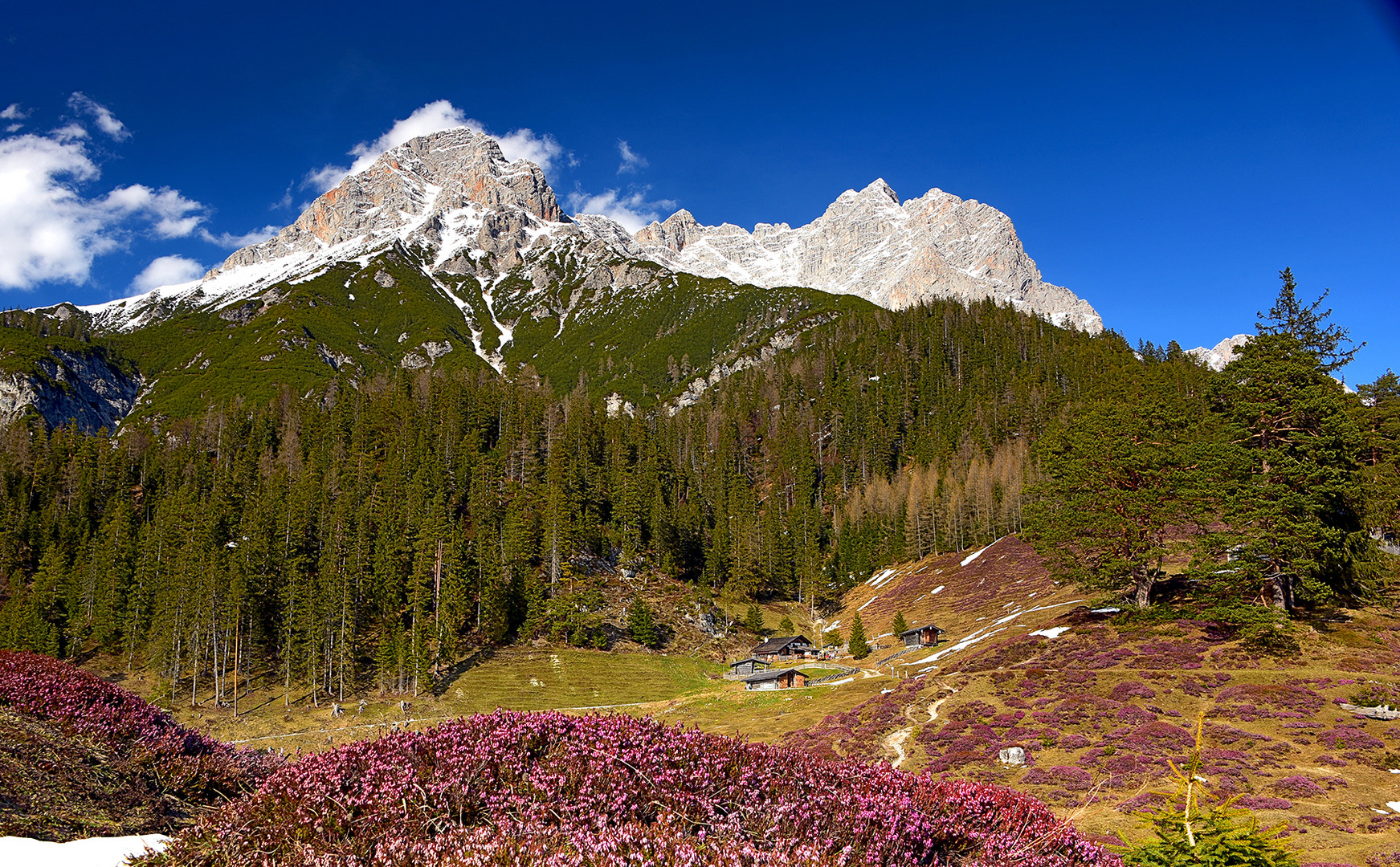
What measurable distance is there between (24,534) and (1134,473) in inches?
5399

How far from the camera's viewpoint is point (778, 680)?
204 ft

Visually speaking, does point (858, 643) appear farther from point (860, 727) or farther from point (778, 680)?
point (860, 727)

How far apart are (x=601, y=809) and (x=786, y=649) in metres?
72.8

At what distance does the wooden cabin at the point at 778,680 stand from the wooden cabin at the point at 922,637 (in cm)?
1270

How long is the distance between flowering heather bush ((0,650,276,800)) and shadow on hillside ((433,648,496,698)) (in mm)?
60324

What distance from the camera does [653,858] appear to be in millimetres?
5078

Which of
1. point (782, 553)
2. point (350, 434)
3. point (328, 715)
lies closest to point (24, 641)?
point (328, 715)

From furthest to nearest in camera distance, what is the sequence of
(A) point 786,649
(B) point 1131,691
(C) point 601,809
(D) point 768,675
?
1. (A) point 786,649
2. (D) point 768,675
3. (B) point 1131,691
4. (C) point 601,809

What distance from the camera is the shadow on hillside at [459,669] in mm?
63875

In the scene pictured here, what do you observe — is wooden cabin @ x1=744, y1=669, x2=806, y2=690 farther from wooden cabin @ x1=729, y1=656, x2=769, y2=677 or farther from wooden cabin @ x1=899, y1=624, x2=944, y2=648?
wooden cabin @ x1=899, y1=624, x2=944, y2=648

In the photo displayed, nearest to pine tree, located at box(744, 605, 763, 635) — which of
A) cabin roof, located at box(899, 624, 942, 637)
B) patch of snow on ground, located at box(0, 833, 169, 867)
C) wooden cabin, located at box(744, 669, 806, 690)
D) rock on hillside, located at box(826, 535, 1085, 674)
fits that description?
rock on hillside, located at box(826, 535, 1085, 674)

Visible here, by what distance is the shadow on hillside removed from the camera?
63.9 meters

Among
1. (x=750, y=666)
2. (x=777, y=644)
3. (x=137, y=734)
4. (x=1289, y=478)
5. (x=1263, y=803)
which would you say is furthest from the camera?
(x=777, y=644)

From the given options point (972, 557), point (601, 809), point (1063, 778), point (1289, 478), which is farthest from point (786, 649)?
point (601, 809)
